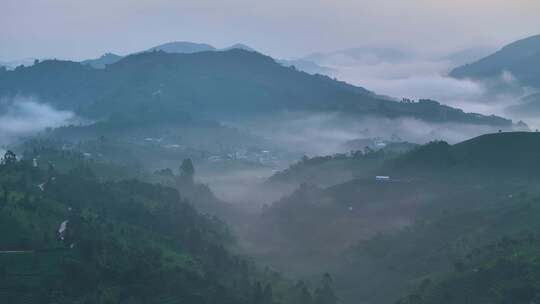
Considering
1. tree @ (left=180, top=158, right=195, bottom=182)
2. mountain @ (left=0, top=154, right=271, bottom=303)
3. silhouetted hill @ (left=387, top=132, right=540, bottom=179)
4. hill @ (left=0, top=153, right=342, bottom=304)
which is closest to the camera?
mountain @ (left=0, top=154, right=271, bottom=303)

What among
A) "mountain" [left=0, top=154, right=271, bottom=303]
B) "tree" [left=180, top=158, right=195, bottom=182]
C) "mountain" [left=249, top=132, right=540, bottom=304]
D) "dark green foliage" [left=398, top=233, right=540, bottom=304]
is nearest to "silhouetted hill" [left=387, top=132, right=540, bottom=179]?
"mountain" [left=249, top=132, right=540, bottom=304]

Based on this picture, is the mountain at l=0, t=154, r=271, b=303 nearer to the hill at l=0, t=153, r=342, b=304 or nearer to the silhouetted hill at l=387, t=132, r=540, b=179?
the hill at l=0, t=153, r=342, b=304

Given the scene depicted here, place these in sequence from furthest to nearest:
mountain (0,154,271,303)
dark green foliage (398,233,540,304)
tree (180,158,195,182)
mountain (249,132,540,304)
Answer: tree (180,158,195,182), mountain (249,132,540,304), mountain (0,154,271,303), dark green foliage (398,233,540,304)

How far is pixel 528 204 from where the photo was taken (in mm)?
111375

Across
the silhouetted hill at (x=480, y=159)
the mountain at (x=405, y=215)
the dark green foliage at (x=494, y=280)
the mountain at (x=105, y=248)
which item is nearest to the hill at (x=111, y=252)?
the mountain at (x=105, y=248)

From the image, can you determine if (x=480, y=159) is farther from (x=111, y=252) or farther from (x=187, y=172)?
(x=111, y=252)

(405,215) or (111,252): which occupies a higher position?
(405,215)

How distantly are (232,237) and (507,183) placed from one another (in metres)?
60.3

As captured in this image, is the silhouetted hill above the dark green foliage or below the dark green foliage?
above

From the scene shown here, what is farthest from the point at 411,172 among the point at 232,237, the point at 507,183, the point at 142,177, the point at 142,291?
the point at 142,291

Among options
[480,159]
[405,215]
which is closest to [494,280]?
[405,215]

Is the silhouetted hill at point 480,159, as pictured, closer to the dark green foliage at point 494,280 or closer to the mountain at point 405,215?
the mountain at point 405,215

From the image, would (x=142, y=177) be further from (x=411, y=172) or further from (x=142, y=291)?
(x=142, y=291)

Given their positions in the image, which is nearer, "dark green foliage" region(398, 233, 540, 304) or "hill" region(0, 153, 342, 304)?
"dark green foliage" region(398, 233, 540, 304)
